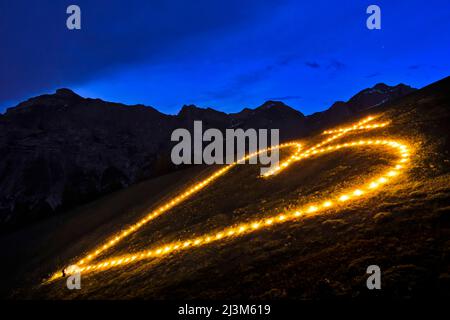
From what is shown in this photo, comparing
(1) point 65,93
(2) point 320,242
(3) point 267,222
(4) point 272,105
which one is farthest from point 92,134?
(2) point 320,242

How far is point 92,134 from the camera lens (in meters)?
40.7

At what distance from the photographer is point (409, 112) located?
295 inches

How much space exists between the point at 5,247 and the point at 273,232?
11819mm

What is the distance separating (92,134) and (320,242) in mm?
41794

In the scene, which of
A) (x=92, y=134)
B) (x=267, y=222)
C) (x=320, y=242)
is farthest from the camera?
(x=92, y=134)

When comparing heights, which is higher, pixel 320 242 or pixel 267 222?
pixel 267 222

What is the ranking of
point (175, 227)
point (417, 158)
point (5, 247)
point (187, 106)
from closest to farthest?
point (417, 158) → point (175, 227) → point (5, 247) → point (187, 106)

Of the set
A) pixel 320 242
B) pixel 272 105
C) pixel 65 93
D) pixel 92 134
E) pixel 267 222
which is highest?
pixel 65 93

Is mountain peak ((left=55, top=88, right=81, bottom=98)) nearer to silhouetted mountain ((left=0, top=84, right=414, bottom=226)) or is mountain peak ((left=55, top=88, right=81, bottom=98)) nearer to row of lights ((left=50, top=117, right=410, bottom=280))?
silhouetted mountain ((left=0, top=84, right=414, bottom=226))

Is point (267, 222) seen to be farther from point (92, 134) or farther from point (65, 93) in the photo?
point (65, 93)

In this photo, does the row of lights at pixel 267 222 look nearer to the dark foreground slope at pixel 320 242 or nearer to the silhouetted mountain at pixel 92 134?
the dark foreground slope at pixel 320 242

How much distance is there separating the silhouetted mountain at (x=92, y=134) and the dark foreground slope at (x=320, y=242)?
23958mm
